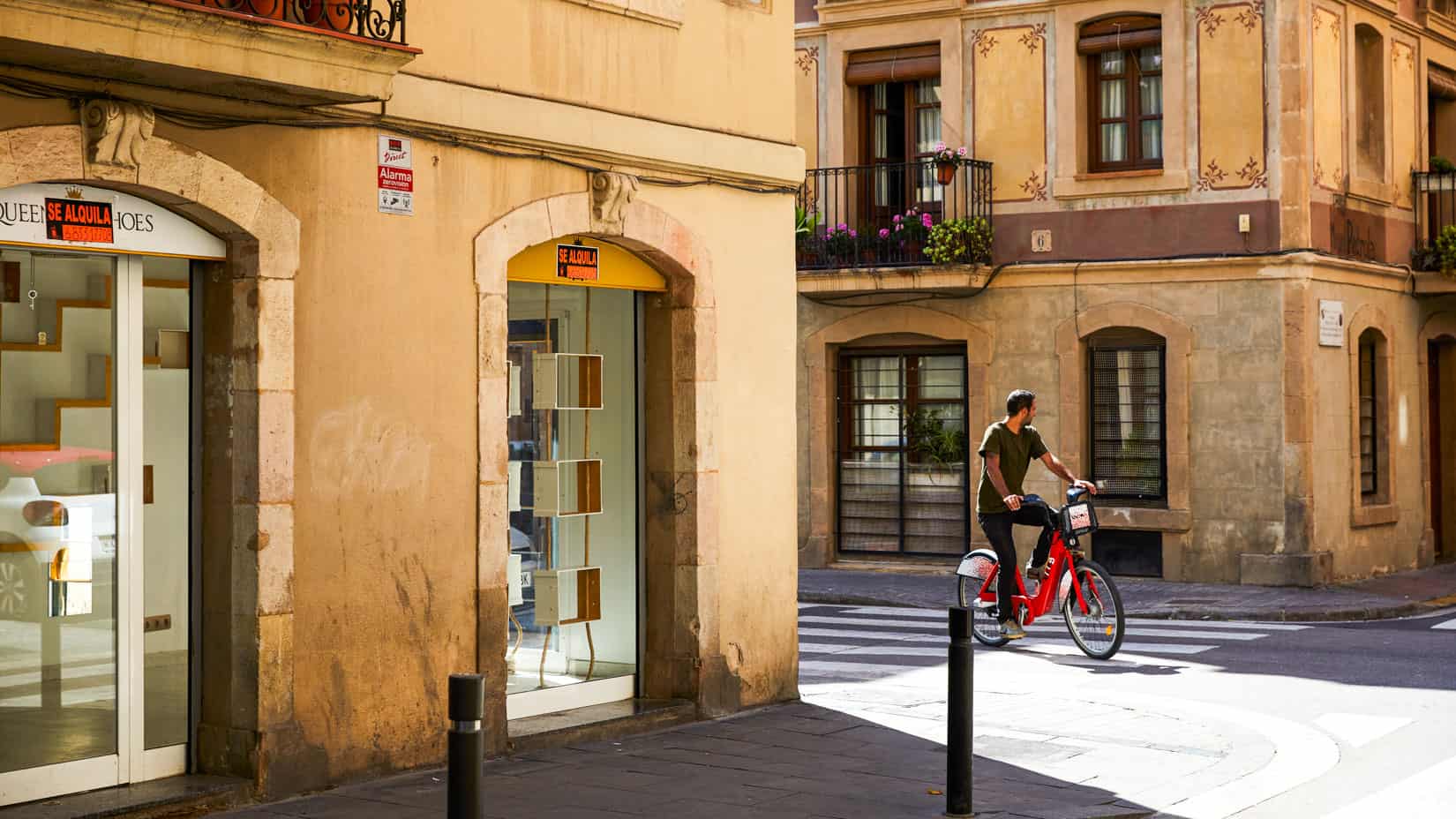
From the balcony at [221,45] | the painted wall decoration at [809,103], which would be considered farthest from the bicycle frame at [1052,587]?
A: the painted wall decoration at [809,103]

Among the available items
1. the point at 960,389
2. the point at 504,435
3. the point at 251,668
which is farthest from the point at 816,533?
the point at 251,668

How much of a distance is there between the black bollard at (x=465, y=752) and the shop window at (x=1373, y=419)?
748 inches

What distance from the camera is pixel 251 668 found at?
8.23 m

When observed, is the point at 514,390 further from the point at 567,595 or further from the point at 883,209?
the point at 883,209

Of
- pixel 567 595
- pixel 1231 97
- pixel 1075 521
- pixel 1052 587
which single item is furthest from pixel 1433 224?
pixel 567 595

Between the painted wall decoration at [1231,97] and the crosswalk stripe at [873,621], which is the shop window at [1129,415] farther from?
the crosswalk stripe at [873,621]

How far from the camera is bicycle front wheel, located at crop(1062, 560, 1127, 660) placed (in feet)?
44.8

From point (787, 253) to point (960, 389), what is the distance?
36.7 ft

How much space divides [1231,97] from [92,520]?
15.7m

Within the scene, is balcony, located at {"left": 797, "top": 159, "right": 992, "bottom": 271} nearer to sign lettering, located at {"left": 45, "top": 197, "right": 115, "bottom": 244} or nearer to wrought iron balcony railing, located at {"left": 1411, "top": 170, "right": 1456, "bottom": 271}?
wrought iron balcony railing, located at {"left": 1411, "top": 170, "right": 1456, "bottom": 271}

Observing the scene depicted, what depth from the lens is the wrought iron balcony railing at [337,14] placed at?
7.78 metres

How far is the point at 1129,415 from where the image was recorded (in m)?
21.3

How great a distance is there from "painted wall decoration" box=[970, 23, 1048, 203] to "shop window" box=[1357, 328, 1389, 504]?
4.61m

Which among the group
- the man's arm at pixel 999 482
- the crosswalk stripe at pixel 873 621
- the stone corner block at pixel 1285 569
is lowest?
the crosswalk stripe at pixel 873 621
